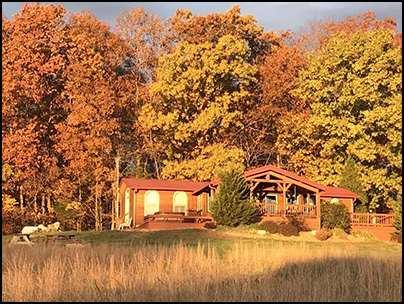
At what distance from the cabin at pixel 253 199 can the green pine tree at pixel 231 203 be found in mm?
2934

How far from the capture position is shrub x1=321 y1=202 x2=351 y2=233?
33.8 meters

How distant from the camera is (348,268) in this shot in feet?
42.0

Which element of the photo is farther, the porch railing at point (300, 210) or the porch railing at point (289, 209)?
the porch railing at point (300, 210)

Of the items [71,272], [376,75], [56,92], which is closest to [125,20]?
[56,92]

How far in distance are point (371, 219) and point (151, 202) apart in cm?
1394

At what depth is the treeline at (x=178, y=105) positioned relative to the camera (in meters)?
37.8

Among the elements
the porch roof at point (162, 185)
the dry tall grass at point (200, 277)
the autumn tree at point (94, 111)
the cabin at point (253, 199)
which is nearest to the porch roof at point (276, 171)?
the cabin at point (253, 199)

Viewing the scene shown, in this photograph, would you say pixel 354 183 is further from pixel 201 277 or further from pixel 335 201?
pixel 201 277

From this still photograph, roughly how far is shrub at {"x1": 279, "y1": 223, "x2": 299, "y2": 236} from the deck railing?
22.3 ft

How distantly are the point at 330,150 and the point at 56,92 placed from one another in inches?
804

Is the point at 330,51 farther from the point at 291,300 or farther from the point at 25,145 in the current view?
the point at 291,300

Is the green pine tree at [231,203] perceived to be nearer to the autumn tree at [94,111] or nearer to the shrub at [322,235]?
the shrub at [322,235]

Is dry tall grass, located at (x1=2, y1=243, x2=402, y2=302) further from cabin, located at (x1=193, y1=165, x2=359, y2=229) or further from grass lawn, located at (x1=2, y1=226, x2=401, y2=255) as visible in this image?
cabin, located at (x1=193, y1=165, x2=359, y2=229)

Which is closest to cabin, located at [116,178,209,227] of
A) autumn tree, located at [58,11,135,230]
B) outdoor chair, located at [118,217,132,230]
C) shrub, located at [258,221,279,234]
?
outdoor chair, located at [118,217,132,230]
